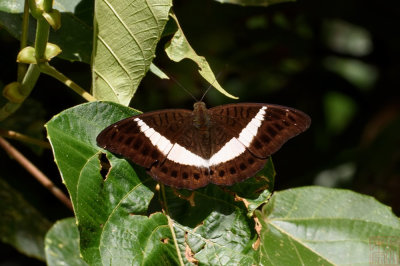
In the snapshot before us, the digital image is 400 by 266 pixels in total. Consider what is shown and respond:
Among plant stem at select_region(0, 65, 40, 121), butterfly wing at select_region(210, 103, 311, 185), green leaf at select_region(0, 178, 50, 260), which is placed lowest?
green leaf at select_region(0, 178, 50, 260)

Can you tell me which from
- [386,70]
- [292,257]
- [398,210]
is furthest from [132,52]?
[386,70]

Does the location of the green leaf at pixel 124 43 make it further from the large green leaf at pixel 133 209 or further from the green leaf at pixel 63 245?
the green leaf at pixel 63 245

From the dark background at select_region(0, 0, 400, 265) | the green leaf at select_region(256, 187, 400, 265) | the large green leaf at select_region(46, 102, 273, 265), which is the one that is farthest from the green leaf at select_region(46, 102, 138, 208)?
the dark background at select_region(0, 0, 400, 265)

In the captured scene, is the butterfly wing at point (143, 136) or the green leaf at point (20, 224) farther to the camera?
the green leaf at point (20, 224)

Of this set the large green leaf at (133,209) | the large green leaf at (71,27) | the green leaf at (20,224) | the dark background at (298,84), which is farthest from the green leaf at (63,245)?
the large green leaf at (71,27)

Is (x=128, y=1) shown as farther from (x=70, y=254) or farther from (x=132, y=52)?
(x=70, y=254)

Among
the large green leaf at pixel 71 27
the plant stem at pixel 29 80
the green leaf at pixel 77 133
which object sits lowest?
the green leaf at pixel 77 133

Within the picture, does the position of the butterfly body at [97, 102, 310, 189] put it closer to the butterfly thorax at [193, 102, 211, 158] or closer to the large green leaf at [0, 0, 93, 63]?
the butterfly thorax at [193, 102, 211, 158]
